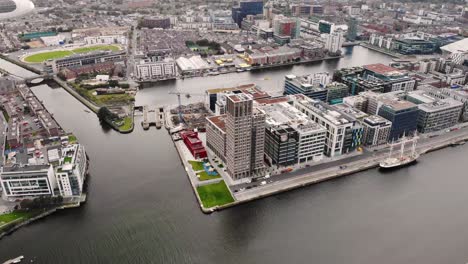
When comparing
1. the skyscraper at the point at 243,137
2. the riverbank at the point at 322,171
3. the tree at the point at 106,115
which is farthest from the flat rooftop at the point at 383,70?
the tree at the point at 106,115

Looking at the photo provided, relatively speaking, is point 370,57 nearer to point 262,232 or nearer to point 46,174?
point 262,232

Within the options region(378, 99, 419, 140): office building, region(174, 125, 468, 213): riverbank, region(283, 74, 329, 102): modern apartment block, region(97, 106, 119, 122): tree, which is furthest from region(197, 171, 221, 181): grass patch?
region(378, 99, 419, 140): office building

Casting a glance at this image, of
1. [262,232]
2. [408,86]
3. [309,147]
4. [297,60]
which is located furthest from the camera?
[297,60]

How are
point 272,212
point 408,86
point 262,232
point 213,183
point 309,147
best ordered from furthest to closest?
point 408,86 < point 309,147 < point 213,183 < point 272,212 < point 262,232

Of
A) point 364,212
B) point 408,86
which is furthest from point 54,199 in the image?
point 408,86

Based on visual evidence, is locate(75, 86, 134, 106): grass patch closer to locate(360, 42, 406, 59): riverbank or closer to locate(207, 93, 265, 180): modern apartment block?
locate(207, 93, 265, 180): modern apartment block

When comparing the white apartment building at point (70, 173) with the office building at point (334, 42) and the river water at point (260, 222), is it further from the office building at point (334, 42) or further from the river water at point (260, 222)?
the office building at point (334, 42)
